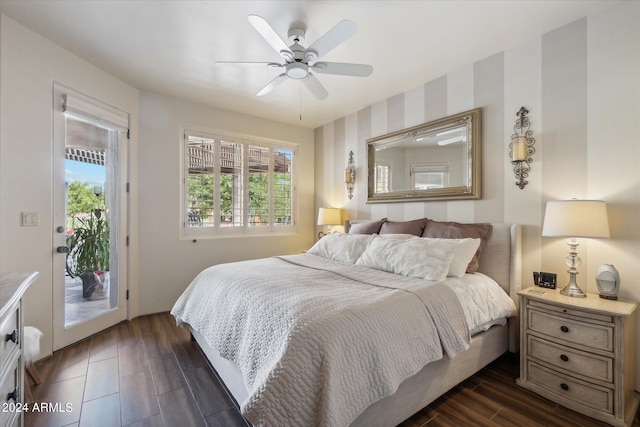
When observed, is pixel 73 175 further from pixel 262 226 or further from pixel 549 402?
pixel 549 402

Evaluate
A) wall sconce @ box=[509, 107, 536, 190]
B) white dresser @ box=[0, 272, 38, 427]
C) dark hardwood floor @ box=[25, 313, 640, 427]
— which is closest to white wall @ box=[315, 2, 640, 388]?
wall sconce @ box=[509, 107, 536, 190]

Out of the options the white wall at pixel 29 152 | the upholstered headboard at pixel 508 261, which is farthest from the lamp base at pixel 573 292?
the white wall at pixel 29 152

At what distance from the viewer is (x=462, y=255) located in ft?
7.32

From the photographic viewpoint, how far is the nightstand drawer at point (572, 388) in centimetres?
166

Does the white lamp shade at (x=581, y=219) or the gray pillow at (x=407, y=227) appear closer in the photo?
the white lamp shade at (x=581, y=219)

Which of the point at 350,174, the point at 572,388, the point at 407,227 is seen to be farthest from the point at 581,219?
the point at 350,174

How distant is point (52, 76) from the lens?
2.44 meters

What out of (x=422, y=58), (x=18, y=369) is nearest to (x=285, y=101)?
(x=422, y=58)

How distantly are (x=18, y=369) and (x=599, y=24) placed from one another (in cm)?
411

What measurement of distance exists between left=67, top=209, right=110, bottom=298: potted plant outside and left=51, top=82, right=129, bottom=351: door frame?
13 cm

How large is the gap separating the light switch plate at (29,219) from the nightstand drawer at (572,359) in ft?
13.1

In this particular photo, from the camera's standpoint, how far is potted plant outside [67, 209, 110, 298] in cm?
272

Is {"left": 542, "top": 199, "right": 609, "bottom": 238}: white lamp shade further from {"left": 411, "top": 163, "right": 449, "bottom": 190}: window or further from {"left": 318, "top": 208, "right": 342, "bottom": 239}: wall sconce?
{"left": 318, "top": 208, "right": 342, "bottom": 239}: wall sconce

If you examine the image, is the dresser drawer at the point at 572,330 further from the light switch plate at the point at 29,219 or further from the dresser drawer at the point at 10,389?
the light switch plate at the point at 29,219
